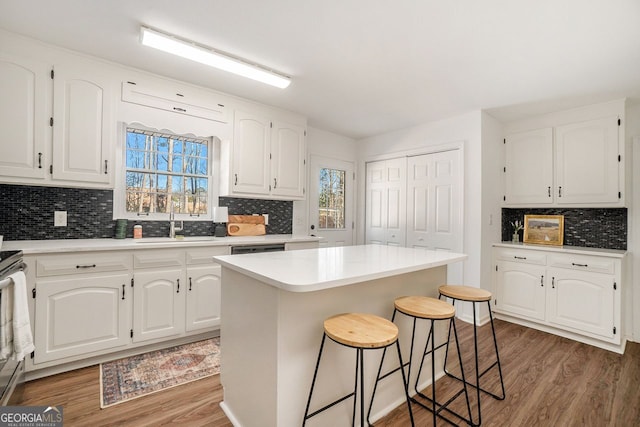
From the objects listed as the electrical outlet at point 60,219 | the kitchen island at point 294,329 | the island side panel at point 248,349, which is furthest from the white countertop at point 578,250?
the electrical outlet at point 60,219

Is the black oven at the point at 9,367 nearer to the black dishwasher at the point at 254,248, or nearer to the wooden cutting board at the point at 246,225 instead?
the black dishwasher at the point at 254,248

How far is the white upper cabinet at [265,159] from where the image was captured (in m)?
3.23

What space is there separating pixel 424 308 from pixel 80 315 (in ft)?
8.10

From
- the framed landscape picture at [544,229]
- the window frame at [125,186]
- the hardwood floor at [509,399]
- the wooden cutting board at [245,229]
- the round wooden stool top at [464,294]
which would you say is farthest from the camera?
the framed landscape picture at [544,229]

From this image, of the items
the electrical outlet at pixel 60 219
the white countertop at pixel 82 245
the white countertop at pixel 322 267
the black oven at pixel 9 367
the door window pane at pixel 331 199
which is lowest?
the black oven at pixel 9 367

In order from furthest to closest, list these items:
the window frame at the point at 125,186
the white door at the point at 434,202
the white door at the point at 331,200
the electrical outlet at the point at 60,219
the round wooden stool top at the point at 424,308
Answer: the white door at the point at 331,200 < the white door at the point at 434,202 < the window frame at the point at 125,186 < the electrical outlet at the point at 60,219 < the round wooden stool top at the point at 424,308

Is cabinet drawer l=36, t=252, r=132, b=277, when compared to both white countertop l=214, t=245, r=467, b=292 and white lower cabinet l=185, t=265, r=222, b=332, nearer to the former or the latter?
white lower cabinet l=185, t=265, r=222, b=332

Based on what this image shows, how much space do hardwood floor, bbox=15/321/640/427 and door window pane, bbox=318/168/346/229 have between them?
264cm

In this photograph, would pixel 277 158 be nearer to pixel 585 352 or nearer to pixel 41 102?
pixel 41 102

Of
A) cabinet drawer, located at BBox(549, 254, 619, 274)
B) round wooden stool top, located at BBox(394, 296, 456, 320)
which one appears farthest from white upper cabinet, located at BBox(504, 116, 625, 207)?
round wooden stool top, located at BBox(394, 296, 456, 320)

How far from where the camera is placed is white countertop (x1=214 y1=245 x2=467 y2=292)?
1.25 metres

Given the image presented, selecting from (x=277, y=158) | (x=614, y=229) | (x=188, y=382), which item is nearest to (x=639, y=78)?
(x=614, y=229)

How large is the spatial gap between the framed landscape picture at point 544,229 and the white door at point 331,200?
2477 mm

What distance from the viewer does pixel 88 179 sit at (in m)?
2.42
